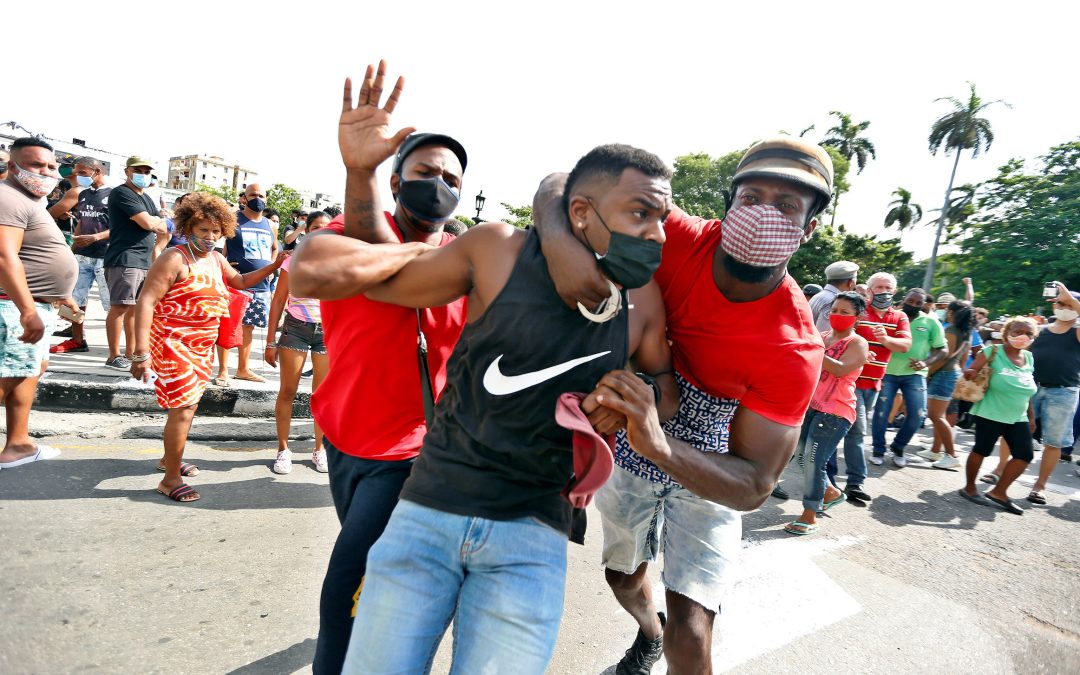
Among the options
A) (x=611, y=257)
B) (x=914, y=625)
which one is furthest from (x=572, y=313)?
(x=914, y=625)

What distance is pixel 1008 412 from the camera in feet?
19.4

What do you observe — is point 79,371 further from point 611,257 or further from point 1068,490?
point 1068,490

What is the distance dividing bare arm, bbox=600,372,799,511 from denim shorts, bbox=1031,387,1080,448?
6338 mm

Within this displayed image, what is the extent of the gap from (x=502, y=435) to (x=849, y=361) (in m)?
3.96

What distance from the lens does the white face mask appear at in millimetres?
6289

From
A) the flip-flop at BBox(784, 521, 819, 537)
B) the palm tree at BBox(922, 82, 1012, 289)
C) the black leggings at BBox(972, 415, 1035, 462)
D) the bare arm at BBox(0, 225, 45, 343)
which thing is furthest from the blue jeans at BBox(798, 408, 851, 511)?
the palm tree at BBox(922, 82, 1012, 289)

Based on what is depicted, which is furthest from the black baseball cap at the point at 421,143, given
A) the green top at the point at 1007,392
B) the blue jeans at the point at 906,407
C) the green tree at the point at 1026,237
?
the green tree at the point at 1026,237

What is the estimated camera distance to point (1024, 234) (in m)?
25.0

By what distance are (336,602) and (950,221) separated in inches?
1624

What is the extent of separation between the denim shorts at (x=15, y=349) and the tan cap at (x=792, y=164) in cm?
434

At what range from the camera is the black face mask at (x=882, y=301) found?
19.6 ft

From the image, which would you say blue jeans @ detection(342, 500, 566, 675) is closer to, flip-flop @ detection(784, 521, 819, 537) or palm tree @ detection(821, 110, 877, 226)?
flip-flop @ detection(784, 521, 819, 537)

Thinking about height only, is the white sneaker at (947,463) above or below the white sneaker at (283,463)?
above

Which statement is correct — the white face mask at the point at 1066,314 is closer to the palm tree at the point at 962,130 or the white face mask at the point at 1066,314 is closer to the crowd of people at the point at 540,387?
the crowd of people at the point at 540,387
